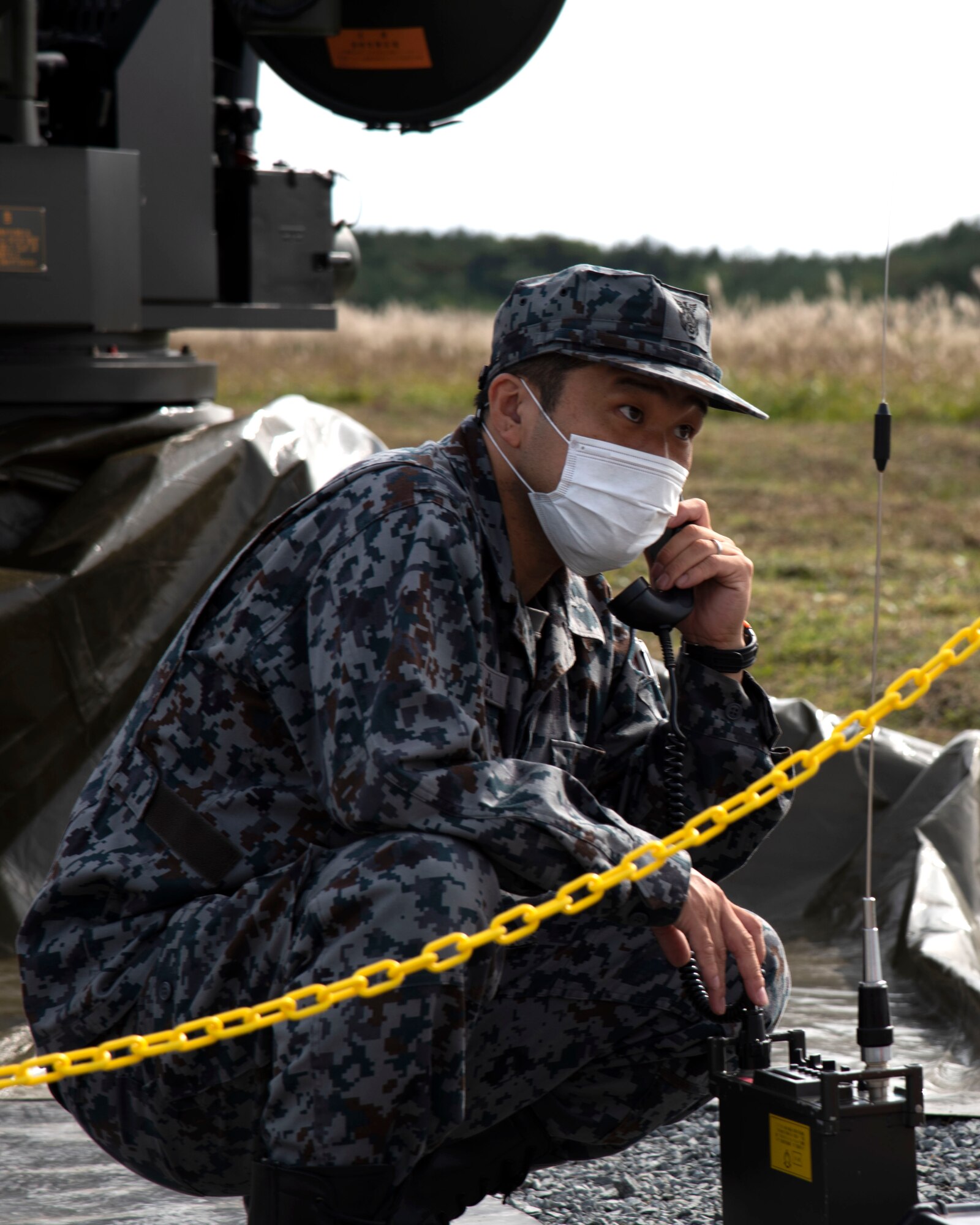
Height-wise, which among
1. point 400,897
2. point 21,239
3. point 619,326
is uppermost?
point 21,239

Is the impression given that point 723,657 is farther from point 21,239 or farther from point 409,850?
point 21,239

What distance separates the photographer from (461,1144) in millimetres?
2225

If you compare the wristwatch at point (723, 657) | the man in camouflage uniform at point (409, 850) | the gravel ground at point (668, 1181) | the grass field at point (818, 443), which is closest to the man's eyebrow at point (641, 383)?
the man in camouflage uniform at point (409, 850)

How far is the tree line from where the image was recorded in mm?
38406

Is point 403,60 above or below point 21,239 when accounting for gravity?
above

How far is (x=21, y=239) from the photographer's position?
3855mm

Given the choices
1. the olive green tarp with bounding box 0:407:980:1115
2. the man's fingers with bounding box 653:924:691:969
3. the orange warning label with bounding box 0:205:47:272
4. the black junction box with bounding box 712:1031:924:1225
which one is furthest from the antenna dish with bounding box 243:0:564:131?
the black junction box with bounding box 712:1031:924:1225

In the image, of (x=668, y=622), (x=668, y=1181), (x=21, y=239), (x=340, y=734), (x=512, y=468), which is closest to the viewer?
(x=340, y=734)

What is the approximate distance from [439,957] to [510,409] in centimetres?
82

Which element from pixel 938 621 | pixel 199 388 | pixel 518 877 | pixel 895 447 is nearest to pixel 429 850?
pixel 518 877

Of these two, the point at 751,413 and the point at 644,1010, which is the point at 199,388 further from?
the point at 644,1010

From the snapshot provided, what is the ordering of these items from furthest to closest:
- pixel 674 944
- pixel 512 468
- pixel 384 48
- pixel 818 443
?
pixel 818 443 < pixel 384 48 < pixel 512 468 < pixel 674 944

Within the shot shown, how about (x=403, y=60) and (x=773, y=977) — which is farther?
(x=403, y=60)

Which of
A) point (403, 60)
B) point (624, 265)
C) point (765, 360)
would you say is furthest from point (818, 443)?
point (624, 265)
